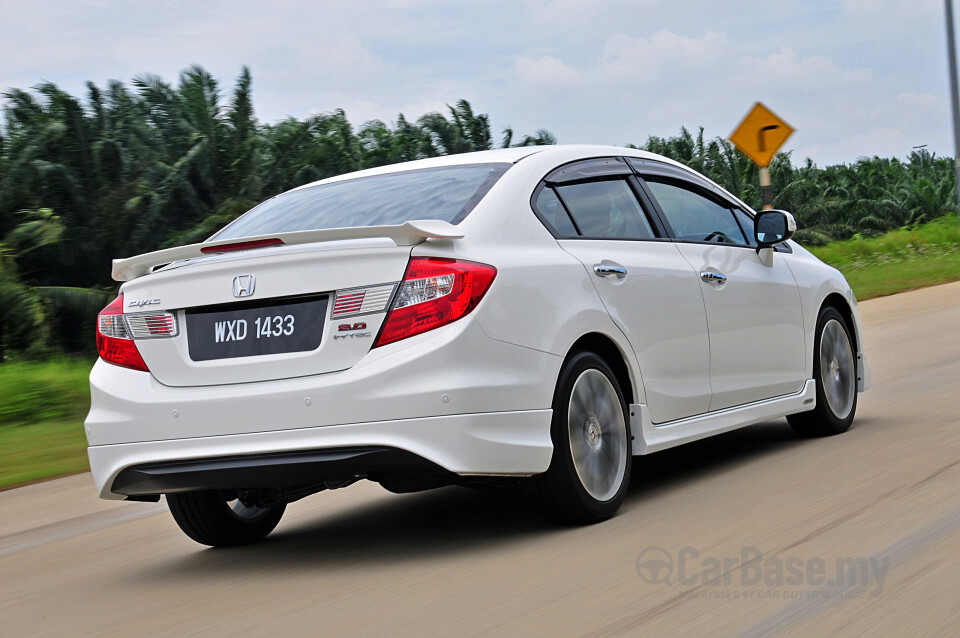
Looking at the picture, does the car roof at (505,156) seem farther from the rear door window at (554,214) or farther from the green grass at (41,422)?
the green grass at (41,422)

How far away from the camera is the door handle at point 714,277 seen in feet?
19.2

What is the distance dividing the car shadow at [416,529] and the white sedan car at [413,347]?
0.21m

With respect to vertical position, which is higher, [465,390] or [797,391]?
[465,390]

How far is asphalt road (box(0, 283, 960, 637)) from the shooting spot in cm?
359

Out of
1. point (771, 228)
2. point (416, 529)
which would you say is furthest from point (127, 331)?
point (771, 228)

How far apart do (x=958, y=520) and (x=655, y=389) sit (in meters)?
1.38

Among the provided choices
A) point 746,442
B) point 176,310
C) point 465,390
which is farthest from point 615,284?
point 746,442

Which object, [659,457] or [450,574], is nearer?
[450,574]

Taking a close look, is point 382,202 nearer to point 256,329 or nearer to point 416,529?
point 256,329

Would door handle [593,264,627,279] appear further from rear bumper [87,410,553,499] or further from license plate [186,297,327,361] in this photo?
license plate [186,297,327,361]

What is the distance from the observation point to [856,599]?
357 centimetres

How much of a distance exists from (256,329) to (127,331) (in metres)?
0.64

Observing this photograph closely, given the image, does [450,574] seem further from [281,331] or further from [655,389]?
[655,389]

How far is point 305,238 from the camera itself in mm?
4516
